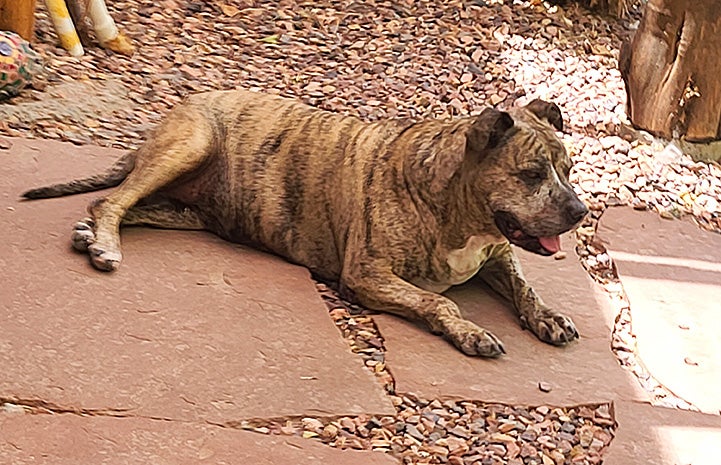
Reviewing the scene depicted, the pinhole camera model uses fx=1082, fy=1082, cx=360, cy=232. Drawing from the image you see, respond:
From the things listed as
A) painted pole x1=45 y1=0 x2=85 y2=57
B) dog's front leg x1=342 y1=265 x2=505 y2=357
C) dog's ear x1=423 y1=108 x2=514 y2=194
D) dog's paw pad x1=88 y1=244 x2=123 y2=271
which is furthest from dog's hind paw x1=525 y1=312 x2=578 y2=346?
painted pole x1=45 y1=0 x2=85 y2=57

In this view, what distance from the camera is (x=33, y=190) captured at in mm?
4430

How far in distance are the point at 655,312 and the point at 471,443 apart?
1.36m

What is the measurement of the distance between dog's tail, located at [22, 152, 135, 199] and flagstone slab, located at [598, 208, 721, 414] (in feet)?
7.11

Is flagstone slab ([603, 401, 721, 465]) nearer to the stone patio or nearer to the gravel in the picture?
the stone patio

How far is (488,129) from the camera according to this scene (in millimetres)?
3922

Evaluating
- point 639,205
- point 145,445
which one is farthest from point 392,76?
point 145,445

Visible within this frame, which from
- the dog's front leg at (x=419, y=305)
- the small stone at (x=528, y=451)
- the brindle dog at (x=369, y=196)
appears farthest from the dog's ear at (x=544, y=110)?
the small stone at (x=528, y=451)

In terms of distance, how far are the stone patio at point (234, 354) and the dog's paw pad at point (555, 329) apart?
41 mm

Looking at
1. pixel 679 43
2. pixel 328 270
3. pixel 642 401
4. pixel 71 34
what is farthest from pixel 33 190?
pixel 679 43

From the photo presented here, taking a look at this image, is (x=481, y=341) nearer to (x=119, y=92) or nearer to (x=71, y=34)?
(x=119, y=92)

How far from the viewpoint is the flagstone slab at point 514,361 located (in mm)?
3670

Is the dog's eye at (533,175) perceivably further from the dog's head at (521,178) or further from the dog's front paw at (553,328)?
the dog's front paw at (553,328)

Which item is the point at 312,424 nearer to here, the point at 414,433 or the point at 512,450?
the point at 414,433

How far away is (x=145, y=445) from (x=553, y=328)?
1669 mm
